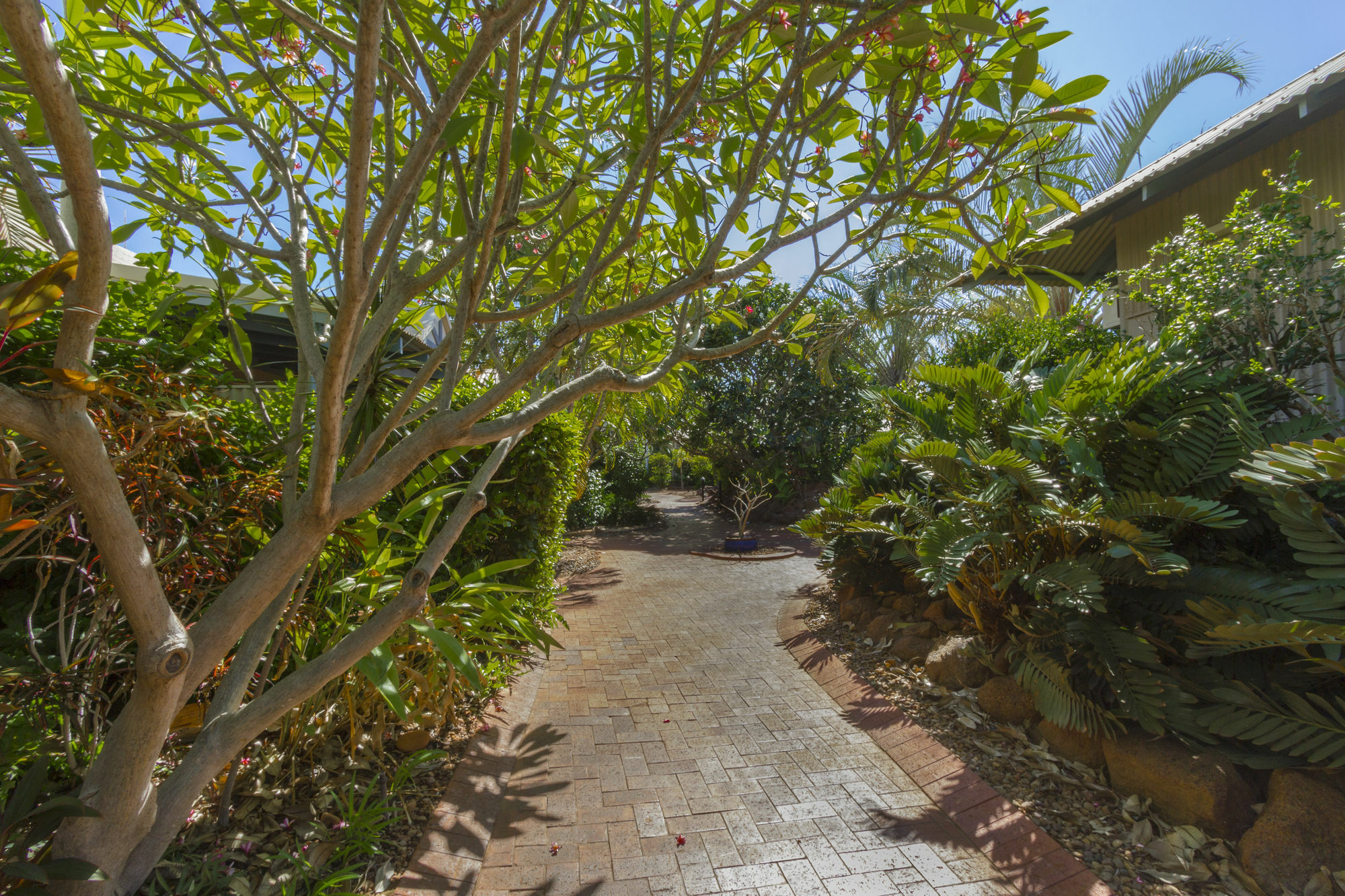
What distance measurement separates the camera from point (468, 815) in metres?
2.88

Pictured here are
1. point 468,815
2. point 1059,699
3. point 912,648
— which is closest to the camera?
point 468,815

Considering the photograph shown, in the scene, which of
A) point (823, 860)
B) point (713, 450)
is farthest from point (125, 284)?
point (713, 450)

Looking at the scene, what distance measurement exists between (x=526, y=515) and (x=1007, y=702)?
11.8ft

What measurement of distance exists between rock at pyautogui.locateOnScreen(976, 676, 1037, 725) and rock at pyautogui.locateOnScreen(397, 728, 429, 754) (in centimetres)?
323

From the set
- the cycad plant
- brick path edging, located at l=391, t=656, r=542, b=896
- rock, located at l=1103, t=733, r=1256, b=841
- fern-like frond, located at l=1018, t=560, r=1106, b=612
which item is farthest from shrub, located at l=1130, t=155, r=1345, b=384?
brick path edging, located at l=391, t=656, r=542, b=896

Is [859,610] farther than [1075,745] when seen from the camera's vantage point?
Yes

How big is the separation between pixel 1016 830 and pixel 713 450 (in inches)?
497

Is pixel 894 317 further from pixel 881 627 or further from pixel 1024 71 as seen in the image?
pixel 1024 71

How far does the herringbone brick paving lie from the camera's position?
2568 mm

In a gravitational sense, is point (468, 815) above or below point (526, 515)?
below

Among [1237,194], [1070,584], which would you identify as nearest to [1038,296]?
[1070,584]

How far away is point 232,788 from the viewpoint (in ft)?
8.41

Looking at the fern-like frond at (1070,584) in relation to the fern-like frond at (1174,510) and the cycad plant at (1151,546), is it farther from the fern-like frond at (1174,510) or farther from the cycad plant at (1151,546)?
the fern-like frond at (1174,510)

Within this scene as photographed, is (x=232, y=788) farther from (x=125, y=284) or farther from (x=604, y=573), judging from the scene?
(x=604, y=573)
